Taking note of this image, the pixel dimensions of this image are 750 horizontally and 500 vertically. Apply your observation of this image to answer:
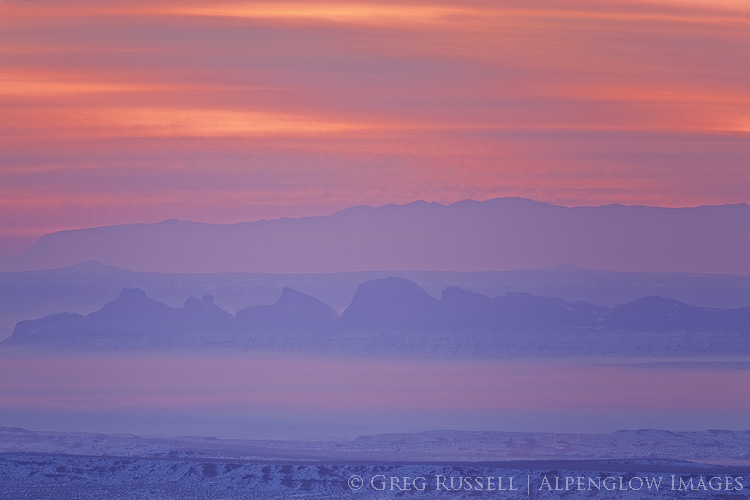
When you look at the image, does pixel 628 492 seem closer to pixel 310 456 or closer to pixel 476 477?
pixel 476 477

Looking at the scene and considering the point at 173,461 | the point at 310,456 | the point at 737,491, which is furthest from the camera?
the point at 310,456

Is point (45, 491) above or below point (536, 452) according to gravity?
below

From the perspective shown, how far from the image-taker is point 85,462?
4862 centimetres

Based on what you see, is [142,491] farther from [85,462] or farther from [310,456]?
[310,456]

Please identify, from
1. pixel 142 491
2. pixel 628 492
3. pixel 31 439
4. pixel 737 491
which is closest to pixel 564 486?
pixel 628 492

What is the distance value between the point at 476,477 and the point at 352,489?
14.4 feet

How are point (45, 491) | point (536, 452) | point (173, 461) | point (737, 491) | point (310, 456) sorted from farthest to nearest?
1. point (536, 452)
2. point (310, 456)
3. point (173, 461)
4. point (45, 491)
5. point (737, 491)

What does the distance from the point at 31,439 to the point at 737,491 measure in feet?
138

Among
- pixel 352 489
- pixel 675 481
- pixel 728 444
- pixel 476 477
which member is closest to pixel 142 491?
pixel 352 489

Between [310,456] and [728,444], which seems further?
[728,444]

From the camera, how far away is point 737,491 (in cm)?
4181

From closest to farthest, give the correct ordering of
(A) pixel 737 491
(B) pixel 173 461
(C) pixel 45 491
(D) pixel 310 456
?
(A) pixel 737 491, (C) pixel 45 491, (B) pixel 173 461, (D) pixel 310 456

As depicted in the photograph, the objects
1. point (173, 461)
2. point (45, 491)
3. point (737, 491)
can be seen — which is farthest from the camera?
point (173, 461)

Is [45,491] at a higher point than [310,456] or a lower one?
lower
